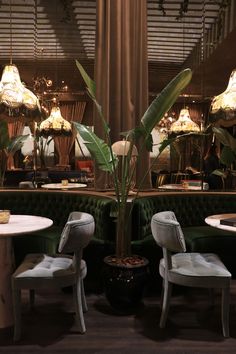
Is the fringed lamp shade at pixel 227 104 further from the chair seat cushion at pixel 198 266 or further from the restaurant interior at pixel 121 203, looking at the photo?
the chair seat cushion at pixel 198 266

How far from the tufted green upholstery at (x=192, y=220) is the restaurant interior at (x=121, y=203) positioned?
11mm

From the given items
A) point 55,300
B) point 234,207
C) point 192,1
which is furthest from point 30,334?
point 192,1

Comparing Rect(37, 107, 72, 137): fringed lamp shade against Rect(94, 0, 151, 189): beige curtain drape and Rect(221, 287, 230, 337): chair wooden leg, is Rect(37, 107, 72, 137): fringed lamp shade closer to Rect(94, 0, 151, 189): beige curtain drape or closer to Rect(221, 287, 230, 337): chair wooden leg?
Rect(94, 0, 151, 189): beige curtain drape

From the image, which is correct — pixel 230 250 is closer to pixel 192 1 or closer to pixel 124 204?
pixel 124 204

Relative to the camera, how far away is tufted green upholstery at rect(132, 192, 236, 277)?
149 inches

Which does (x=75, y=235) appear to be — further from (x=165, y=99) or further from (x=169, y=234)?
(x=165, y=99)

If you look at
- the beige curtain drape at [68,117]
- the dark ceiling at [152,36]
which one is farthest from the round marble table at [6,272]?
the beige curtain drape at [68,117]

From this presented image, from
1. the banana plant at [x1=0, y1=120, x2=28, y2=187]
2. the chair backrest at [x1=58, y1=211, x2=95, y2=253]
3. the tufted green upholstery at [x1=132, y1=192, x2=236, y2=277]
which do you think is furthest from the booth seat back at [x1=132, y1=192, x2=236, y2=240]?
the banana plant at [x1=0, y1=120, x2=28, y2=187]

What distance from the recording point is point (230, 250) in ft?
12.9

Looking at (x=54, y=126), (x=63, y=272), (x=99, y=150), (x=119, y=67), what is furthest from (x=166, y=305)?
(x=54, y=126)

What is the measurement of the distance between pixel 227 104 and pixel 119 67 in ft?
4.45

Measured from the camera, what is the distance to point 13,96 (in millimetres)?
3584

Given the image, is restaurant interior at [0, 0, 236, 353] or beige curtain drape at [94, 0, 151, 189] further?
beige curtain drape at [94, 0, 151, 189]

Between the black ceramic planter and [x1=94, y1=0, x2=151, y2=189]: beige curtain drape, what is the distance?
4.28 feet
